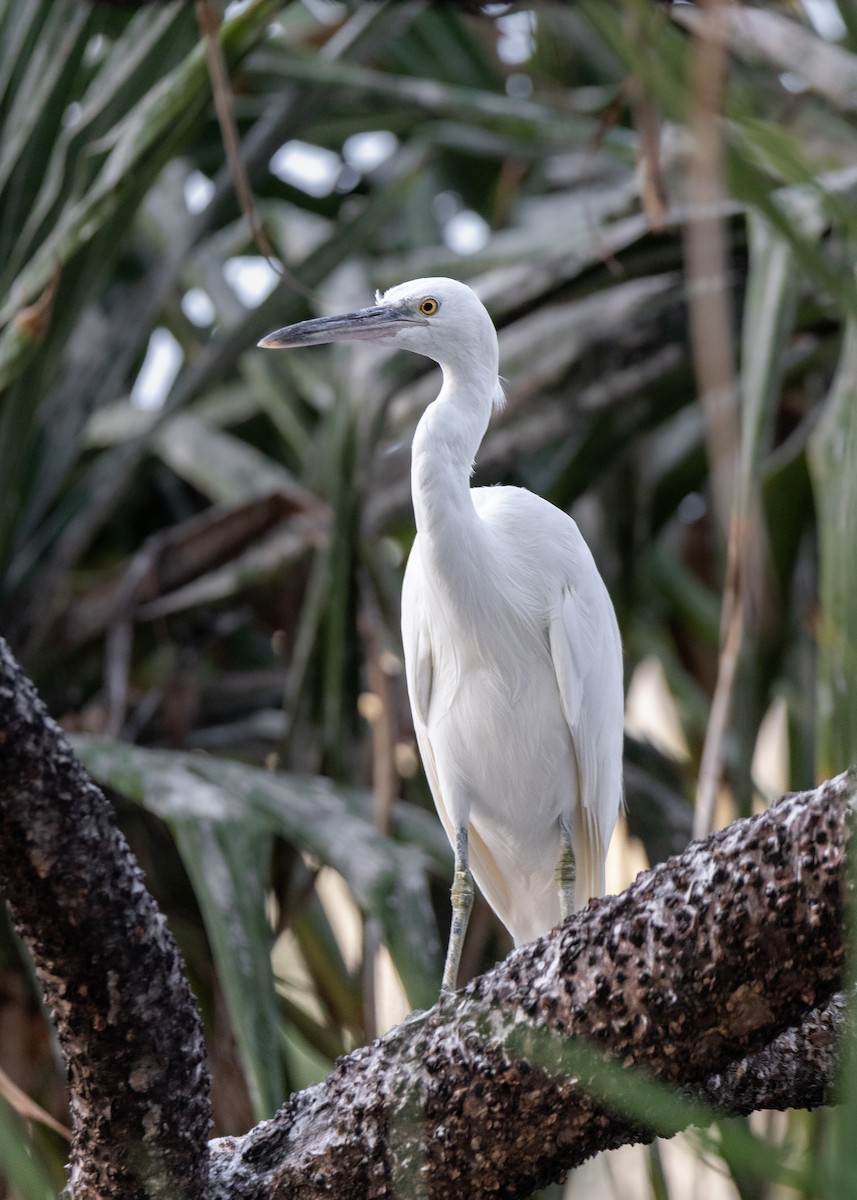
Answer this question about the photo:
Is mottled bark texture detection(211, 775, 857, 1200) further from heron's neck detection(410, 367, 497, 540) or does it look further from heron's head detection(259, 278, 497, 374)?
heron's head detection(259, 278, 497, 374)

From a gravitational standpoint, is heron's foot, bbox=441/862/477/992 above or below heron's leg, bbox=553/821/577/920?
above

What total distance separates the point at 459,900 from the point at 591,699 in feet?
1.15

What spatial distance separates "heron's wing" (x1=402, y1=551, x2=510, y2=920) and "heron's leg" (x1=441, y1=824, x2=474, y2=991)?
0.06m

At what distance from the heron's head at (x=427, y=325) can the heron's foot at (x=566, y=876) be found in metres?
0.71

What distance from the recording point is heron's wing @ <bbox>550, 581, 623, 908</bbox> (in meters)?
1.94

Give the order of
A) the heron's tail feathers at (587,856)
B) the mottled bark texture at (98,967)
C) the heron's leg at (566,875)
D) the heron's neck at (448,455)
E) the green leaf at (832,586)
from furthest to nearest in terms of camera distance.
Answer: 1. the heron's tail feathers at (587,856)
2. the heron's leg at (566,875)
3. the heron's neck at (448,455)
4. the green leaf at (832,586)
5. the mottled bark texture at (98,967)

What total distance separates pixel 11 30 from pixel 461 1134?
1957 millimetres

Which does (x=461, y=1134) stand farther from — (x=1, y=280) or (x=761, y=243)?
(x=1, y=280)

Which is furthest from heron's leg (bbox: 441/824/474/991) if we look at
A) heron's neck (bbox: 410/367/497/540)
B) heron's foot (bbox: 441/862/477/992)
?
heron's neck (bbox: 410/367/497/540)

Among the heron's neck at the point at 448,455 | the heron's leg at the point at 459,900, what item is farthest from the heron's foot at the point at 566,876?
the heron's neck at the point at 448,455

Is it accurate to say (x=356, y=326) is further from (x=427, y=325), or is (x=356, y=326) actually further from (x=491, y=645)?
(x=491, y=645)

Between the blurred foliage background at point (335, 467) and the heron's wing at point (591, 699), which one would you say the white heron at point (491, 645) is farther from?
the blurred foliage background at point (335, 467)

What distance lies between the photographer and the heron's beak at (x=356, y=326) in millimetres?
1862

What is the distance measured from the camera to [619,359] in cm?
260
